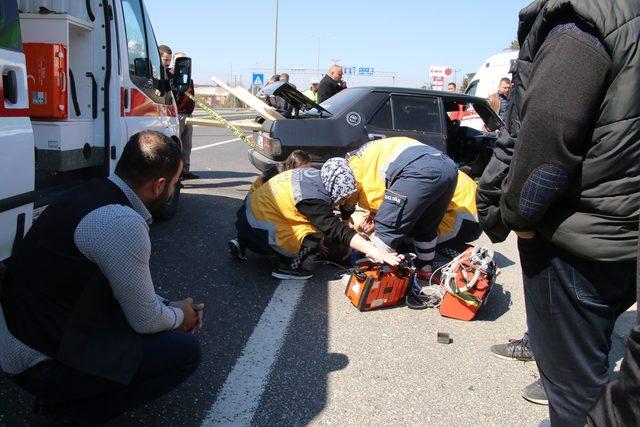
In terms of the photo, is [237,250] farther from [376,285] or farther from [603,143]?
[603,143]

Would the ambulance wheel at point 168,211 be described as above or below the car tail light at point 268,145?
below

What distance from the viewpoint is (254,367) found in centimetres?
287

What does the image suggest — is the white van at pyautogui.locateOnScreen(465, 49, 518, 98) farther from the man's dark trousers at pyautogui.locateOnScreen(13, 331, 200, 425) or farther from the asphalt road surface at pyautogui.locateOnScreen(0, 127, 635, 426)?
the man's dark trousers at pyautogui.locateOnScreen(13, 331, 200, 425)

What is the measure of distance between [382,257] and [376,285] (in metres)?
0.20

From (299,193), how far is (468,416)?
77.7 inches

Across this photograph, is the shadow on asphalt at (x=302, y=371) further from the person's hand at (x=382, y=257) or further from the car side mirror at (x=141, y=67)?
the car side mirror at (x=141, y=67)

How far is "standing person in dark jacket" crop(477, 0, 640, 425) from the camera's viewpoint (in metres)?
1.49

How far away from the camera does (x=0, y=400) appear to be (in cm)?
241

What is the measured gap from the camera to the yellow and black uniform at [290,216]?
3855 mm

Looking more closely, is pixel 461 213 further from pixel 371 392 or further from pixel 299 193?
pixel 371 392

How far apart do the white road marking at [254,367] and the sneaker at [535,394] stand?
135cm

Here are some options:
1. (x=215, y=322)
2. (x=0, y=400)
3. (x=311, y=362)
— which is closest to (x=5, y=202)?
(x=0, y=400)

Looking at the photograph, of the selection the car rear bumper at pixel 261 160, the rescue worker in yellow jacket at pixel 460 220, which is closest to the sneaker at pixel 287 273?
the rescue worker in yellow jacket at pixel 460 220

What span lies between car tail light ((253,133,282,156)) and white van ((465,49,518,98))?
756 cm
